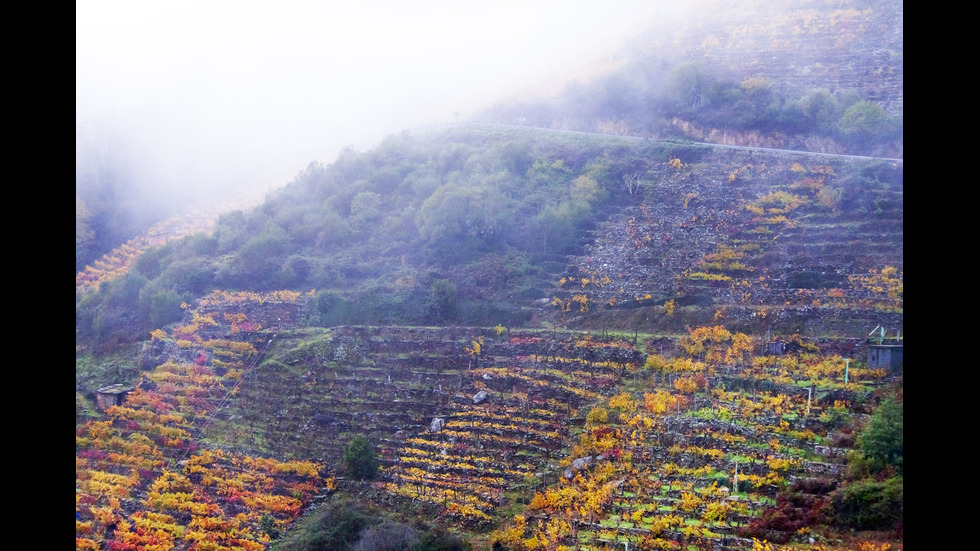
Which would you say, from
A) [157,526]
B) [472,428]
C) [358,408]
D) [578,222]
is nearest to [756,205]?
[578,222]

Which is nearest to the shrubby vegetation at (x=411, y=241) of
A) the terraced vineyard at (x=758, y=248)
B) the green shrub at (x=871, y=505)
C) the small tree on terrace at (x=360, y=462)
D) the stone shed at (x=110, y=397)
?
the terraced vineyard at (x=758, y=248)

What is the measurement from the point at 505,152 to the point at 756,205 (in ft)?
29.3

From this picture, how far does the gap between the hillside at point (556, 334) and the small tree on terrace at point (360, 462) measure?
0.09m

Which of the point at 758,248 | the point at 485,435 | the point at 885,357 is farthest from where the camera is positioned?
the point at 758,248

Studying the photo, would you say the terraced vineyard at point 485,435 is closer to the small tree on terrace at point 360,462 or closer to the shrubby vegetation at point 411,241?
the small tree on terrace at point 360,462

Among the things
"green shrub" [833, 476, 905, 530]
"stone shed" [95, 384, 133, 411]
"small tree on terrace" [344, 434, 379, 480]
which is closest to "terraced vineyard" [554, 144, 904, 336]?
"green shrub" [833, 476, 905, 530]

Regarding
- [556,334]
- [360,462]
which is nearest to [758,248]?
[556,334]

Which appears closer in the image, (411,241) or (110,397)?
(110,397)

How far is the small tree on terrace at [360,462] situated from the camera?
51.3 ft

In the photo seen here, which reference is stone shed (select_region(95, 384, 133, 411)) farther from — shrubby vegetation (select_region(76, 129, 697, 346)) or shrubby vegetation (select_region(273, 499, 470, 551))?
shrubby vegetation (select_region(273, 499, 470, 551))

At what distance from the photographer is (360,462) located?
615 inches

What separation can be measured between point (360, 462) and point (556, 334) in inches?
231

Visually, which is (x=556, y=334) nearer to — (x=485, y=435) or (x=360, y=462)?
(x=485, y=435)

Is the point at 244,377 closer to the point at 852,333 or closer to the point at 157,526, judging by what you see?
the point at 157,526
